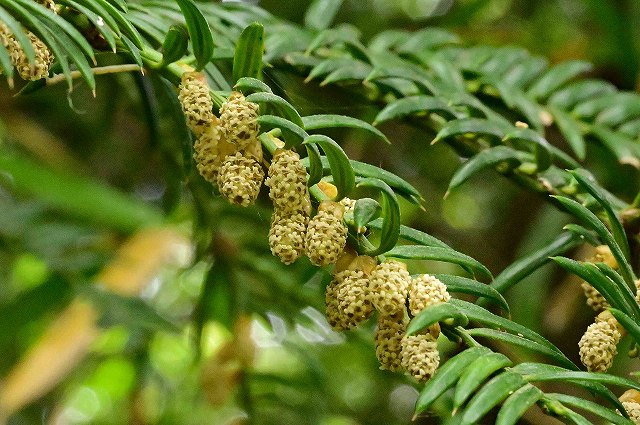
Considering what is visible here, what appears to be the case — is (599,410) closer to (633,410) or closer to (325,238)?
(633,410)

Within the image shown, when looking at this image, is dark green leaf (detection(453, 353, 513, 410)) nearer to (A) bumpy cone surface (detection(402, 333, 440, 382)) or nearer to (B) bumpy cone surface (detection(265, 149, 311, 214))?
(A) bumpy cone surface (detection(402, 333, 440, 382))

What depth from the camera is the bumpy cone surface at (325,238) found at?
46 centimetres

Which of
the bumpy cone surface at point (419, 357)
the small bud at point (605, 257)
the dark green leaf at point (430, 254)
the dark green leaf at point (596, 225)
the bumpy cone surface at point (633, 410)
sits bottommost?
the bumpy cone surface at point (633, 410)

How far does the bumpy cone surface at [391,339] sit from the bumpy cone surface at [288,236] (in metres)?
0.06

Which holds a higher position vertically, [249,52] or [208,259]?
[249,52]

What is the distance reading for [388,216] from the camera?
470 mm

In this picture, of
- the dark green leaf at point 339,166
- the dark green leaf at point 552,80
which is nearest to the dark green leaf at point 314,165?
the dark green leaf at point 339,166

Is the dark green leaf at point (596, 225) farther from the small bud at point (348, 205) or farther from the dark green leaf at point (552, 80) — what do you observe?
the dark green leaf at point (552, 80)

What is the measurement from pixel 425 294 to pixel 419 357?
36 mm

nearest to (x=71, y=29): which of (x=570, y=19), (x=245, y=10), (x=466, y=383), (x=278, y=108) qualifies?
(x=278, y=108)

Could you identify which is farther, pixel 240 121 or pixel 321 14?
pixel 321 14

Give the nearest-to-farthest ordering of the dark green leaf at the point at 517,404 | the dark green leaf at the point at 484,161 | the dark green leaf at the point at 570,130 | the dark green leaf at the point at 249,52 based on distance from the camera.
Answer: the dark green leaf at the point at 517,404 < the dark green leaf at the point at 249,52 < the dark green leaf at the point at 484,161 < the dark green leaf at the point at 570,130

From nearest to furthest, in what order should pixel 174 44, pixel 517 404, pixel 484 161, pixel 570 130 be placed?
pixel 517 404, pixel 174 44, pixel 484 161, pixel 570 130

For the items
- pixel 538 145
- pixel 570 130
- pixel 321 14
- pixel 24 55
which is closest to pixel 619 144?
pixel 570 130
